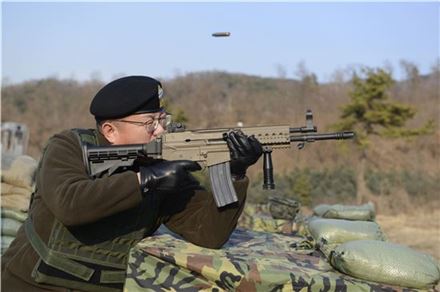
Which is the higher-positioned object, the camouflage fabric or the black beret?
the black beret

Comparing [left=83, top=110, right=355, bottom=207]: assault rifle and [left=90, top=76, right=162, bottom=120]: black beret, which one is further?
[left=83, top=110, right=355, bottom=207]: assault rifle

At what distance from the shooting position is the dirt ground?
1306 centimetres

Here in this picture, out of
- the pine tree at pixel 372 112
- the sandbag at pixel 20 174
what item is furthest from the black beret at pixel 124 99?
the pine tree at pixel 372 112

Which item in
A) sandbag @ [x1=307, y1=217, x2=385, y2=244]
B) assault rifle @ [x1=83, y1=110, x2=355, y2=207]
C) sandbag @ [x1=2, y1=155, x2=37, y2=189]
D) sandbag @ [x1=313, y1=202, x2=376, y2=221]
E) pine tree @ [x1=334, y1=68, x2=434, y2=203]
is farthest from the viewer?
pine tree @ [x1=334, y1=68, x2=434, y2=203]

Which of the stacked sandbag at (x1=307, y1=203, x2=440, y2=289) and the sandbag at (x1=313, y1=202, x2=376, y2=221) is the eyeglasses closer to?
the stacked sandbag at (x1=307, y1=203, x2=440, y2=289)

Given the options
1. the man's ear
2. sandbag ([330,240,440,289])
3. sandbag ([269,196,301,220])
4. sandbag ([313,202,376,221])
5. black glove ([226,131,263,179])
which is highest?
the man's ear

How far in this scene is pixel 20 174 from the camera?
7.25 meters

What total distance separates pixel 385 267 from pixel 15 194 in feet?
16.7

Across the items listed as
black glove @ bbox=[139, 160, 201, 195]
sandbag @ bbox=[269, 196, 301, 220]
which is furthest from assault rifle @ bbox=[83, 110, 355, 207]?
sandbag @ bbox=[269, 196, 301, 220]

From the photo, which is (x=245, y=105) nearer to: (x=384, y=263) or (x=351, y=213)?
(x=351, y=213)

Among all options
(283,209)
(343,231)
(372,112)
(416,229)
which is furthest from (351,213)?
(372,112)

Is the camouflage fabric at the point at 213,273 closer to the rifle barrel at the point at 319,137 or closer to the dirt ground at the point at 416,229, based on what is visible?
the rifle barrel at the point at 319,137

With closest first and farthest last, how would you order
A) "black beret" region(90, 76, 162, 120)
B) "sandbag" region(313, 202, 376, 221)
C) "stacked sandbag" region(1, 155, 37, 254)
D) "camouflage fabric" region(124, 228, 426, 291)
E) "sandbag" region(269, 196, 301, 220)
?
"black beret" region(90, 76, 162, 120) < "camouflage fabric" region(124, 228, 426, 291) < "sandbag" region(313, 202, 376, 221) < "stacked sandbag" region(1, 155, 37, 254) < "sandbag" region(269, 196, 301, 220)

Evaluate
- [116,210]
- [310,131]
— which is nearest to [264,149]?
[310,131]
